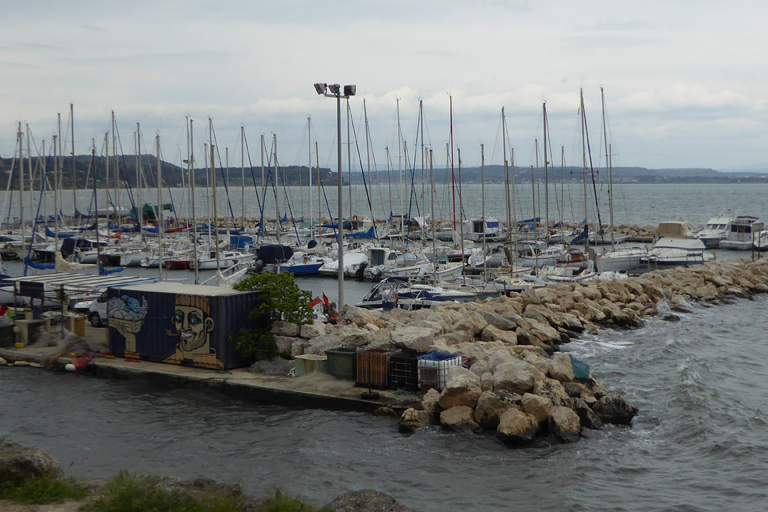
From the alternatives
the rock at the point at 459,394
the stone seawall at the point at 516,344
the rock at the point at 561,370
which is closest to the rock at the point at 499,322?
the stone seawall at the point at 516,344

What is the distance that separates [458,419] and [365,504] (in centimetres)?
626

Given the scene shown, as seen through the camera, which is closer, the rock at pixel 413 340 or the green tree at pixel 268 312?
the rock at pixel 413 340

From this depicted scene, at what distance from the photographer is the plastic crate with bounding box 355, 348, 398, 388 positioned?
1897 centimetres

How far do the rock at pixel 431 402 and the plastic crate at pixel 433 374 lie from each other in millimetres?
549

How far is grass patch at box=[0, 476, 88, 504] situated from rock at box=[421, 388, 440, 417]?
815cm

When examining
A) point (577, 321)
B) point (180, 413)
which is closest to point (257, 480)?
point (180, 413)

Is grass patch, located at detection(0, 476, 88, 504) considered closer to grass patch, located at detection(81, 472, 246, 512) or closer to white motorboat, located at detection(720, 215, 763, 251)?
grass patch, located at detection(81, 472, 246, 512)

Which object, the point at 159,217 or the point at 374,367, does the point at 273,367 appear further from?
the point at 159,217

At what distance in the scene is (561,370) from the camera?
1867 centimetres

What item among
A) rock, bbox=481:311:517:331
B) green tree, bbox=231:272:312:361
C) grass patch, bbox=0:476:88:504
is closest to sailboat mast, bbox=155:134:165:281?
green tree, bbox=231:272:312:361

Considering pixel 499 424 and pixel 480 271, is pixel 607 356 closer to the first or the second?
pixel 499 424

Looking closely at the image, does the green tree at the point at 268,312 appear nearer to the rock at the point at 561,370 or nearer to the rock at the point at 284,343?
the rock at the point at 284,343

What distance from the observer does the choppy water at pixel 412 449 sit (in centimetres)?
1379

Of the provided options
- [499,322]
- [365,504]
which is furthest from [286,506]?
[499,322]
